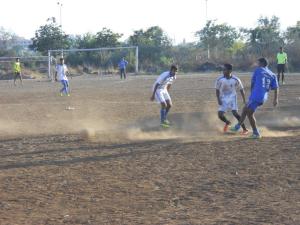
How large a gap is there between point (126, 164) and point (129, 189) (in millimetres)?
1786

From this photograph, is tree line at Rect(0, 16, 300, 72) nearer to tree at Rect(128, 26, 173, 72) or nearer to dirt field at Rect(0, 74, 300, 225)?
tree at Rect(128, 26, 173, 72)

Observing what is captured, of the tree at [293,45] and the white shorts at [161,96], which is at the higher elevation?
the tree at [293,45]

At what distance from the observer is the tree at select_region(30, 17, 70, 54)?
56688mm

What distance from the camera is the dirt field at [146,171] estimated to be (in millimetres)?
7000

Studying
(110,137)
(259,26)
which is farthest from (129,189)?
(259,26)

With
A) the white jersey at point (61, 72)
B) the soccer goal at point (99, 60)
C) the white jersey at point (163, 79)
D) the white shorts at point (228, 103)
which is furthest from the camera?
the soccer goal at point (99, 60)

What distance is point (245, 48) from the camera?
57594 millimetres

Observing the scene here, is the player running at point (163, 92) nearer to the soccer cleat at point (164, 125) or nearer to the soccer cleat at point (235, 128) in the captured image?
the soccer cleat at point (164, 125)

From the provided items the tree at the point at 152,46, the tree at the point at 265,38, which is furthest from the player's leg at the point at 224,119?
the tree at the point at 265,38

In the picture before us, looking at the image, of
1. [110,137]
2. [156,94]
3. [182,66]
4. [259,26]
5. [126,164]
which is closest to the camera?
[126,164]

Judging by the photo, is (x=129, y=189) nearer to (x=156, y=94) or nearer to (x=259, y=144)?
(x=259, y=144)

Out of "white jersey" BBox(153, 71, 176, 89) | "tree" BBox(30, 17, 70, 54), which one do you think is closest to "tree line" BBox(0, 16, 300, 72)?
"tree" BBox(30, 17, 70, 54)

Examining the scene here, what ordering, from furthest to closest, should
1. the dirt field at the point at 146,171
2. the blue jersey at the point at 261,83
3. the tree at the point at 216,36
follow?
the tree at the point at 216,36, the blue jersey at the point at 261,83, the dirt field at the point at 146,171

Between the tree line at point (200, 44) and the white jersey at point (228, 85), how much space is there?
36.7m
